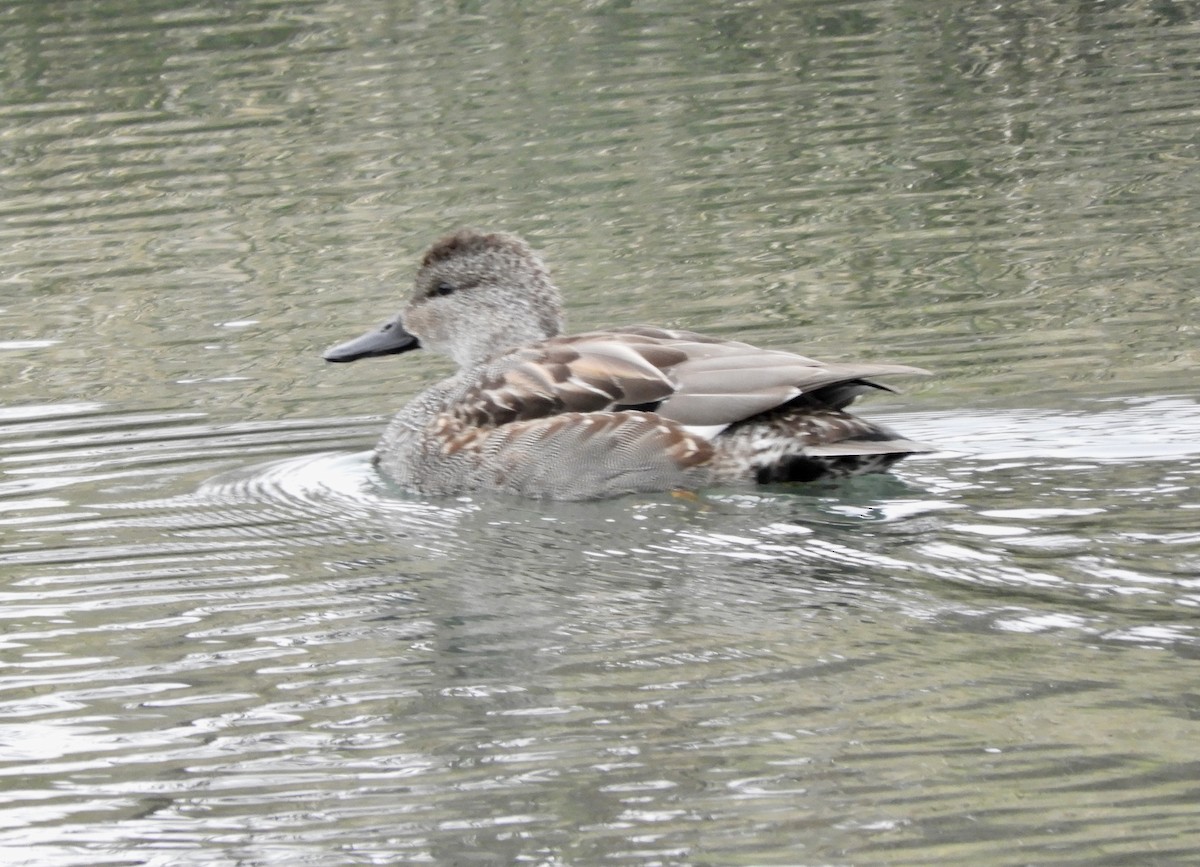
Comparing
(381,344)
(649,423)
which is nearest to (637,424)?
(649,423)

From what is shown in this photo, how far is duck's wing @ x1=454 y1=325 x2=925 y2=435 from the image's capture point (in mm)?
7750

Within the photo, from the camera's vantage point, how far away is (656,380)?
26.2 ft

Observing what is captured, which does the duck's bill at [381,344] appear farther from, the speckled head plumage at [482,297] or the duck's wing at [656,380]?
the duck's wing at [656,380]

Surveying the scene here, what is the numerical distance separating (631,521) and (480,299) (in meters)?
1.88

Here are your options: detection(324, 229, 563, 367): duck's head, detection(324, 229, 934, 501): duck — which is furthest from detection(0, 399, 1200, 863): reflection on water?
detection(324, 229, 563, 367): duck's head

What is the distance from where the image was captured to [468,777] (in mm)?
5184

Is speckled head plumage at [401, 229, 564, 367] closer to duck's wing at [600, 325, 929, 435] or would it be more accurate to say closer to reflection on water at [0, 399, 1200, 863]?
reflection on water at [0, 399, 1200, 863]

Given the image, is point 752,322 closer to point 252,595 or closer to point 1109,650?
point 252,595

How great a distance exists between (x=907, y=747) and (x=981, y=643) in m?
0.83

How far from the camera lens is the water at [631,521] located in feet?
16.4

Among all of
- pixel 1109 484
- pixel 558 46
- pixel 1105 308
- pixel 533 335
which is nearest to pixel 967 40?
pixel 558 46

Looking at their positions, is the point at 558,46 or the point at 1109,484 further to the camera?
the point at 558,46

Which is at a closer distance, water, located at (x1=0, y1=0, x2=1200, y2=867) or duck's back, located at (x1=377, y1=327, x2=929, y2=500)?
water, located at (x1=0, y1=0, x2=1200, y2=867)

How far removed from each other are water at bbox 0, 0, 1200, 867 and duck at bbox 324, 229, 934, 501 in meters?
0.14
